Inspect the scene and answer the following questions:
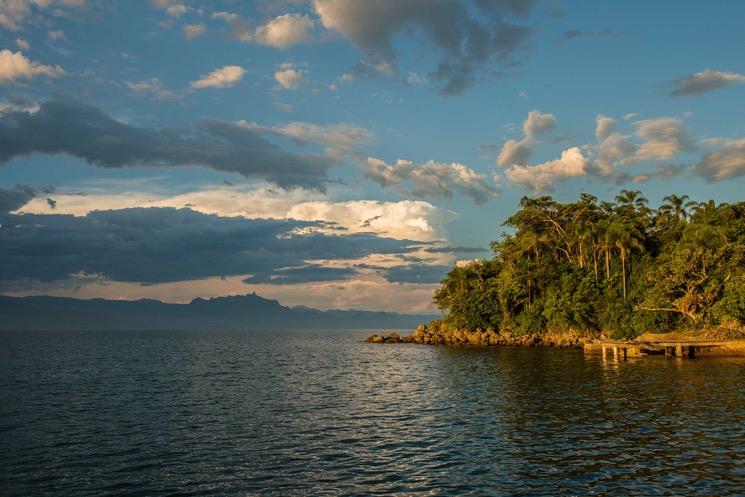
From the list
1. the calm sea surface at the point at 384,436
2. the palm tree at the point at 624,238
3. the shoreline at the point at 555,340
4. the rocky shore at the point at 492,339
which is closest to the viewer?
the calm sea surface at the point at 384,436

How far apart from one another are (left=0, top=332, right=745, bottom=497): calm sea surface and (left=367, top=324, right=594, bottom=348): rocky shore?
47.3 meters

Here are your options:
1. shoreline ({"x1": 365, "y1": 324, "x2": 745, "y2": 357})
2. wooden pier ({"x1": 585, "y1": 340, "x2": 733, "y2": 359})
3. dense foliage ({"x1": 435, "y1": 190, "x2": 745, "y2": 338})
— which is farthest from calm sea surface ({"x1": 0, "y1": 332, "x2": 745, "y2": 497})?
dense foliage ({"x1": 435, "y1": 190, "x2": 745, "y2": 338})

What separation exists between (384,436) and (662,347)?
200ft

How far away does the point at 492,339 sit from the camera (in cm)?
11438

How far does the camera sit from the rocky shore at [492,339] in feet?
335

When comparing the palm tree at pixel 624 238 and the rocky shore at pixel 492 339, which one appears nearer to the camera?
the palm tree at pixel 624 238

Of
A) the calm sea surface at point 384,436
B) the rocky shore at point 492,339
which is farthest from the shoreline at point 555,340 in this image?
the calm sea surface at point 384,436

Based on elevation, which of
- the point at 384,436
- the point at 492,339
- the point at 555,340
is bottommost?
the point at 384,436

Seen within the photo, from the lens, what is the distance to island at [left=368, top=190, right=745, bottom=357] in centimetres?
7831

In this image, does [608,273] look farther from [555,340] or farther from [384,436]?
[384,436]

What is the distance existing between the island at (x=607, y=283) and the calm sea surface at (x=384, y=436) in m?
26.8

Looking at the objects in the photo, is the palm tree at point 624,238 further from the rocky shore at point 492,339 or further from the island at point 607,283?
the rocky shore at point 492,339

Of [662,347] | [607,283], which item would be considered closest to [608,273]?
[607,283]

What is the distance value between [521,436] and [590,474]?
714 centimetres
